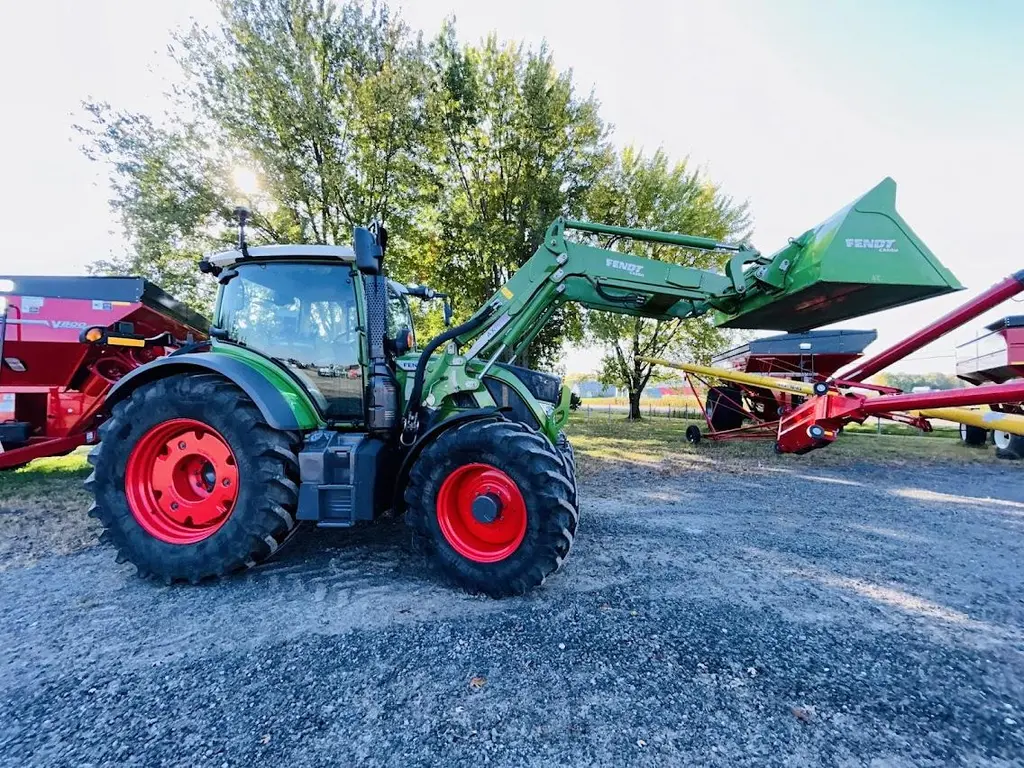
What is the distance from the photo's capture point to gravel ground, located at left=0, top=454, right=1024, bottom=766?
1.73 metres

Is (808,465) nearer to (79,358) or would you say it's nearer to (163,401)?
(163,401)

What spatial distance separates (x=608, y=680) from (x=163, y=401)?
3.33m

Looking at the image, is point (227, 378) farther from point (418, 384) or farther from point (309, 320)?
point (418, 384)

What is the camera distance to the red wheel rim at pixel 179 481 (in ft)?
10.5

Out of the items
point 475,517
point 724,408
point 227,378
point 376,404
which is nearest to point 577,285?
point 376,404

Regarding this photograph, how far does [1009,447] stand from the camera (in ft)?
30.1

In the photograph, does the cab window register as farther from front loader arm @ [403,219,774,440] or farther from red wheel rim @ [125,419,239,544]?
red wheel rim @ [125,419,239,544]

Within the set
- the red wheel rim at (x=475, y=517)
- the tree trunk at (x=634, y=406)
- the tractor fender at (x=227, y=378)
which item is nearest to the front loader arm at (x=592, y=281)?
the red wheel rim at (x=475, y=517)

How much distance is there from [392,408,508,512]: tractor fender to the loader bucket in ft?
8.73

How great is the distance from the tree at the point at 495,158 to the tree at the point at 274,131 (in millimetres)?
1213

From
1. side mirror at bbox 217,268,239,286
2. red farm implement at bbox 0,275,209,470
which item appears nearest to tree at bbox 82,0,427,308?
red farm implement at bbox 0,275,209,470

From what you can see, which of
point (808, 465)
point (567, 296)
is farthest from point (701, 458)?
point (567, 296)

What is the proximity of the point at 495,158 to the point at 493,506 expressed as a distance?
11142 millimetres

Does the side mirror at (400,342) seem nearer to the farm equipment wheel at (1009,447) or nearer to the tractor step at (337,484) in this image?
the tractor step at (337,484)
